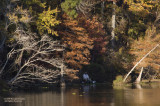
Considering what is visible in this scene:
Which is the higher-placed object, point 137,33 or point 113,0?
point 113,0

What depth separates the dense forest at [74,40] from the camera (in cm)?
3272

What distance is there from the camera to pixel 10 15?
31.5 m

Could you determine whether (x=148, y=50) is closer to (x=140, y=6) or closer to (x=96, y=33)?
(x=96, y=33)

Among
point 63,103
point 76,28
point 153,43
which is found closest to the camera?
point 63,103

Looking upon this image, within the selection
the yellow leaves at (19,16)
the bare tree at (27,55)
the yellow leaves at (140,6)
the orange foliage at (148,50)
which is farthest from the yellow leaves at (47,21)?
the yellow leaves at (140,6)

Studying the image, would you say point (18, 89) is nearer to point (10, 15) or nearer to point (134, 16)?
point (10, 15)

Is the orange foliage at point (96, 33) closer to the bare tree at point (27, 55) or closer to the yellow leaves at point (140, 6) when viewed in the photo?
the yellow leaves at point (140, 6)

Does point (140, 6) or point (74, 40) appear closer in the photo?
point (74, 40)

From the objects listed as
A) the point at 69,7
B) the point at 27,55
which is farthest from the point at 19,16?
the point at 69,7

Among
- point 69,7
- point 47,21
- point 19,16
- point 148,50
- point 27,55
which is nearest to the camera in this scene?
point 19,16

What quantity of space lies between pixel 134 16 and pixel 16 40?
22.3m

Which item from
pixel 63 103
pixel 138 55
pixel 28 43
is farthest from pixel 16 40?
pixel 138 55

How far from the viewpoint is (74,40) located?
1523 inches

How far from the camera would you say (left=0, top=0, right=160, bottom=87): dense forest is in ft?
107
